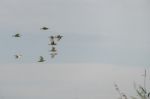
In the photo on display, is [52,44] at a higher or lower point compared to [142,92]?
higher

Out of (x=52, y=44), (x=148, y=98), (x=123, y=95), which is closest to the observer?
(x=52, y=44)

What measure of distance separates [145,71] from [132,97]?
3184 mm

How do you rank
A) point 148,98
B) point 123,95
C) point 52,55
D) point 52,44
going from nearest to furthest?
point 52,55 < point 52,44 < point 148,98 < point 123,95

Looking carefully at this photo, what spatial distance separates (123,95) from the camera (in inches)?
1944

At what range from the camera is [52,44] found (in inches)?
1629

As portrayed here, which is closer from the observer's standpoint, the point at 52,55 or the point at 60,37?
the point at 52,55

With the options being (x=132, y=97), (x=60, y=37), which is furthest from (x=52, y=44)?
(x=132, y=97)

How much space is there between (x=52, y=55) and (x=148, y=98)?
1284 cm

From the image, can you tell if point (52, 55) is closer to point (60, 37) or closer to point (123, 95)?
point (60, 37)

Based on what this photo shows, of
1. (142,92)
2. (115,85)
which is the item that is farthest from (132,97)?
(115,85)

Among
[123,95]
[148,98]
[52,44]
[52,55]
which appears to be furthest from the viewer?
[123,95]

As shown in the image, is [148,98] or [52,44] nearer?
[52,44]

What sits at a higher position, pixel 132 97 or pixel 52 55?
pixel 52 55

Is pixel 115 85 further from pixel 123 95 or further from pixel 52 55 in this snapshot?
pixel 52 55
